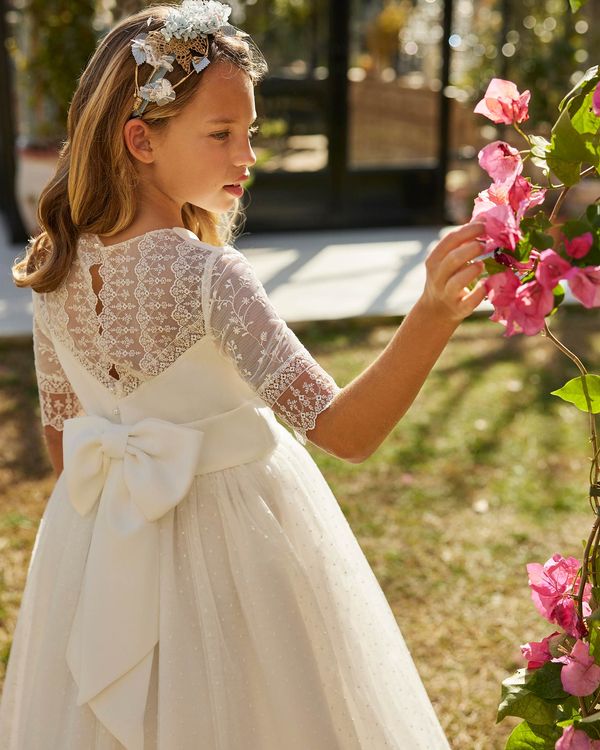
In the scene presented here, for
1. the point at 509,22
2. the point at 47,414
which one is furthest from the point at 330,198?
the point at 47,414

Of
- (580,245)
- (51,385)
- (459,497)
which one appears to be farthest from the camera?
(459,497)

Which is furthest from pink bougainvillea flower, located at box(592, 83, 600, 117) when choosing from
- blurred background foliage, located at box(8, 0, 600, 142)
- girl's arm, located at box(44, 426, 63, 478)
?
blurred background foliage, located at box(8, 0, 600, 142)

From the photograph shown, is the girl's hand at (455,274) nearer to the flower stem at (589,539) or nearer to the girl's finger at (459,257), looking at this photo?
the girl's finger at (459,257)

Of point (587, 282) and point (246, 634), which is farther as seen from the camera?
point (246, 634)

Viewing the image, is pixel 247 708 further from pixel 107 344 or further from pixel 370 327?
pixel 370 327

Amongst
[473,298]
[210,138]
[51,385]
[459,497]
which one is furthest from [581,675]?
[459,497]

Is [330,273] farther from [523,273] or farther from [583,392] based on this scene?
[523,273]

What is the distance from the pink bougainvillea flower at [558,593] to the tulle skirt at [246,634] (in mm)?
462

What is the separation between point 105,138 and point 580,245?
875mm

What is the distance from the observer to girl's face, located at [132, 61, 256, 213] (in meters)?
1.59

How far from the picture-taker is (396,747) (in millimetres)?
1775

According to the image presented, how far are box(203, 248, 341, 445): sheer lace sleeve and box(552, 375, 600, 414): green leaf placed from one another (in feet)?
1.09

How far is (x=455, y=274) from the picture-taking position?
47.2 inches

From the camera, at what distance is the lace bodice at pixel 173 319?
1462 millimetres
